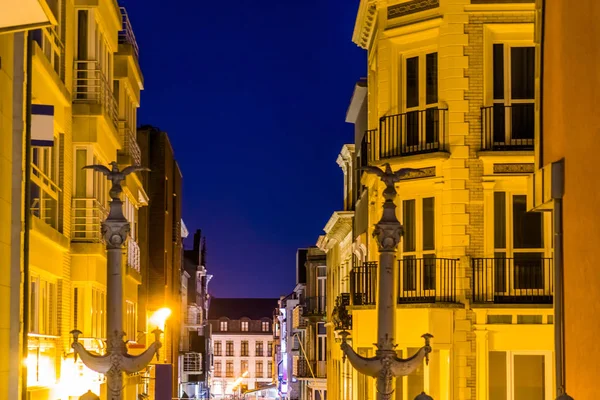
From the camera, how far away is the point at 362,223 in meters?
37.8

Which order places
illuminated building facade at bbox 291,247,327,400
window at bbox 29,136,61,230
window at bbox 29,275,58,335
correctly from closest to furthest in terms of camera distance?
1. window at bbox 29,275,58,335
2. window at bbox 29,136,61,230
3. illuminated building facade at bbox 291,247,327,400

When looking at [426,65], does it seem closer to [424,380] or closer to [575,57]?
[424,380]

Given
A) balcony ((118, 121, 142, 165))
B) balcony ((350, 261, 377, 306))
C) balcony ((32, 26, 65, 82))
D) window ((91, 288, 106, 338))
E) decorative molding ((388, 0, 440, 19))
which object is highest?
decorative molding ((388, 0, 440, 19))

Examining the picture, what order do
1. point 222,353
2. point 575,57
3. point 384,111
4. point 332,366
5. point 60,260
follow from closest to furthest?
point 575,57
point 60,260
point 384,111
point 332,366
point 222,353

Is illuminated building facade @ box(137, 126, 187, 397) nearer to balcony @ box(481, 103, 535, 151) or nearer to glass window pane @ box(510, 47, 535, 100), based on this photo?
balcony @ box(481, 103, 535, 151)

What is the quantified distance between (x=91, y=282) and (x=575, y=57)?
1274 cm

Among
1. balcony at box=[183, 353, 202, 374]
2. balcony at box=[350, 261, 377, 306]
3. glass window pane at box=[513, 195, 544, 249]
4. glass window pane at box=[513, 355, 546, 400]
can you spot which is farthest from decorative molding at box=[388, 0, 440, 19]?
balcony at box=[183, 353, 202, 374]

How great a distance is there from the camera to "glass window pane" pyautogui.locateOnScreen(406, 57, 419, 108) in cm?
2981

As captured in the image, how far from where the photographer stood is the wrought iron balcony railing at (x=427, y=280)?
94.2 feet

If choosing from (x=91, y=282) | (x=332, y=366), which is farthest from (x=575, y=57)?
(x=332, y=366)

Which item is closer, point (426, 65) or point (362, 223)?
point (426, 65)

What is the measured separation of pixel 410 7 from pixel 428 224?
194 inches

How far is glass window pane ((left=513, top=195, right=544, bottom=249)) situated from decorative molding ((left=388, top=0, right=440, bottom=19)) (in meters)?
4.66

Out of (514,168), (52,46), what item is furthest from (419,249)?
(52,46)
